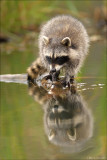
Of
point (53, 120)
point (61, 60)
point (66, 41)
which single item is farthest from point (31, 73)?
point (53, 120)

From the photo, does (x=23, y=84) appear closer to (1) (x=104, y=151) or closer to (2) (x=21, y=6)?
(1) (x=104, y=151)

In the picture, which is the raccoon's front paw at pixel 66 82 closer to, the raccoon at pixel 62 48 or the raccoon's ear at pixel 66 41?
the raccoon at pixel 62 48

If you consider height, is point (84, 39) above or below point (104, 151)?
above

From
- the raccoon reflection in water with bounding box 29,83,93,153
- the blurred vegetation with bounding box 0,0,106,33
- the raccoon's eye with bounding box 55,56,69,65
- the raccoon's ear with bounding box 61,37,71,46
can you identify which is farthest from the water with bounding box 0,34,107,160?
the blurred vegetation with bounding box 0,0,106,33

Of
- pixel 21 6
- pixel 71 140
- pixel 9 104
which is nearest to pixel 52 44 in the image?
pixel 9 104

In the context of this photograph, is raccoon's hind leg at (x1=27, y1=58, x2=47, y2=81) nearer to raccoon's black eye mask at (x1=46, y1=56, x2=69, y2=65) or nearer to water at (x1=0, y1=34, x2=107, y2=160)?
water at (x1=0, y1=34, x2=107, y2=160)

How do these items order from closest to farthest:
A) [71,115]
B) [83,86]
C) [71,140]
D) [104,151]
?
1. [104,151]
2. [71,140]
3. [71,115]
4. [83,86]

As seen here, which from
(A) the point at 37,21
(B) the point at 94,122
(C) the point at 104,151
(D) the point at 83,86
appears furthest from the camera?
(A) the point at 37,21

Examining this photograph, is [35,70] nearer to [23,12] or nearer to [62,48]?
[62,48]
